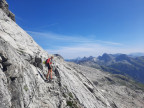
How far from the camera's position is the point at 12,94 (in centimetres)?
1483

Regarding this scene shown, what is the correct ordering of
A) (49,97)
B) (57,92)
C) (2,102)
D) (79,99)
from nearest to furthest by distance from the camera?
1. (2,102)
2. (49,97)
3. (57,92)
4. (79,99)

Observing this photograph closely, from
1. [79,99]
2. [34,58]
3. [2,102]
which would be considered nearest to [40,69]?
[34,58]

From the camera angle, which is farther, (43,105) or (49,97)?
(49,97)

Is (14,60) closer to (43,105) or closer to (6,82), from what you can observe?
(6,82)

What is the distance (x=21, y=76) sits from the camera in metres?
17.5

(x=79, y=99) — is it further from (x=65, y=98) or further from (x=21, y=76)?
(x=21, y=76)

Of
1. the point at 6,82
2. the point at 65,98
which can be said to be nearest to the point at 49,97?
the point at 65,98

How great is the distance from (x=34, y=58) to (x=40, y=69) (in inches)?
124

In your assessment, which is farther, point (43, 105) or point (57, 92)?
point (57, 92)

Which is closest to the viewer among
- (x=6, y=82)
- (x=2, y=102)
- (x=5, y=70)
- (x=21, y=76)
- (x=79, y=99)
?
(x=2, y=102)

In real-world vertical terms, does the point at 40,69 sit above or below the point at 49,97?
above

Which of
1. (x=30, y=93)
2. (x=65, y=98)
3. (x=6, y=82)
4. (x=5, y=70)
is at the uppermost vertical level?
(x=5, y=70)

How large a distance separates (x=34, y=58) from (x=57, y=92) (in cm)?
1040

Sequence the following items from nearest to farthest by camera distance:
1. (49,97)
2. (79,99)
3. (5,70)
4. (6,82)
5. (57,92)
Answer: (6,82)
(5,70)
(49,97)
(57,92)
(79,99)
